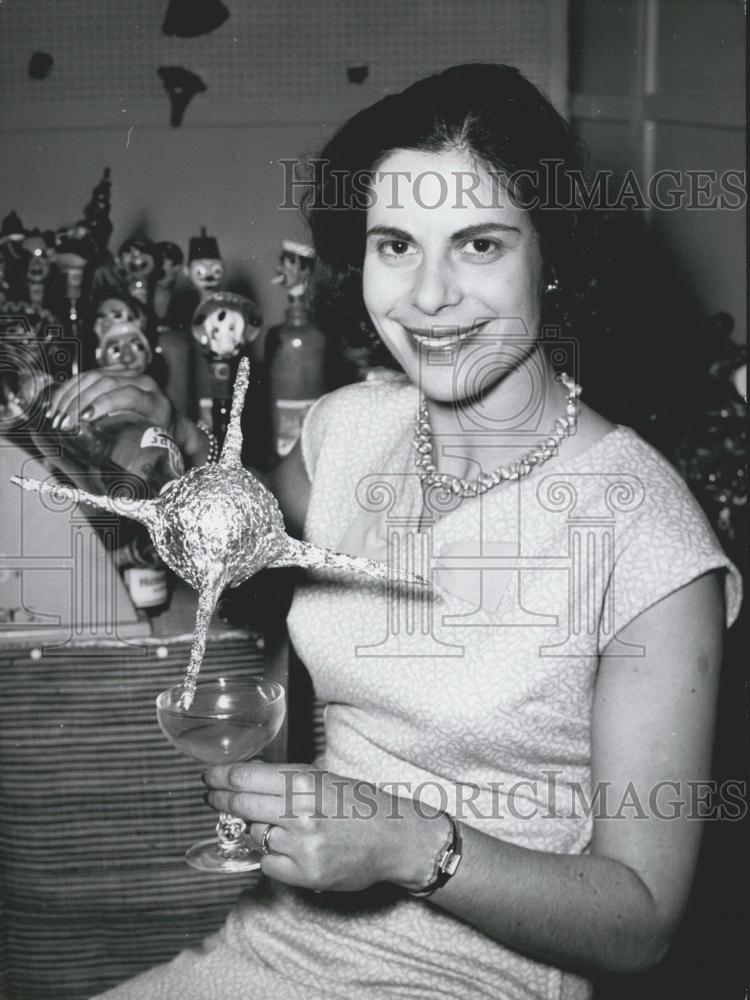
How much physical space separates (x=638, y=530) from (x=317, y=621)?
1.08 feet

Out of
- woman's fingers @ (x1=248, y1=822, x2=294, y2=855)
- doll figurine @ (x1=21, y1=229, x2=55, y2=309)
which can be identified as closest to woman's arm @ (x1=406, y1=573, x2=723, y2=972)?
woman's fingers @ (x1=248, y1=822, x2=294, y2=855)

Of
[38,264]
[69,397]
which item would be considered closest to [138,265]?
[38,264]

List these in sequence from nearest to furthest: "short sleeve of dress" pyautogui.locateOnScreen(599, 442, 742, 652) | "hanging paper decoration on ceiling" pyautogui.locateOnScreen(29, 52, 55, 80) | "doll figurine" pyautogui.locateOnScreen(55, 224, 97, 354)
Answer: "short sleeve of dress" pyautogui.locateOnScreen(599, 442, 742, 652) < "doll figurine" pyautogui.locateOnScreen(55, 224, 97, 354) < "hanging paper decoration on ceiling" pyautogui.locateOnScreen(29, 52, 55, 80)

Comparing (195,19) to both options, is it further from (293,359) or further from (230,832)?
(230,832)

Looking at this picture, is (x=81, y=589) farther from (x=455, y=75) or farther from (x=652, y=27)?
(x=652, y=27)

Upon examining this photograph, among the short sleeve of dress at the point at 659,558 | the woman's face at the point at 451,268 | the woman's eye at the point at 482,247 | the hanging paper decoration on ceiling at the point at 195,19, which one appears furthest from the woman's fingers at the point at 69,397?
the hanging paper decoration on ceiling at the point at 195,19

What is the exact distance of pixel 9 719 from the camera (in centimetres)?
114

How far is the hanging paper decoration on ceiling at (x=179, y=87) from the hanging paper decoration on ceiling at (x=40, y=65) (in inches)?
7.5

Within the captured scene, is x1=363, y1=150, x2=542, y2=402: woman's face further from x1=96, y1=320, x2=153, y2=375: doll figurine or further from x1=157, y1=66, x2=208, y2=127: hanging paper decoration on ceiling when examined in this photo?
x1=157, y1=66, x2=208, y2=127: hanging paper decoration on ceiling

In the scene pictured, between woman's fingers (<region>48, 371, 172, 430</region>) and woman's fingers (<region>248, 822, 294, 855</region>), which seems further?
woman's fingers (<region>48, 371, 172, 430</region>)

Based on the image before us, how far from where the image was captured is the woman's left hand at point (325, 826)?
0.71 m

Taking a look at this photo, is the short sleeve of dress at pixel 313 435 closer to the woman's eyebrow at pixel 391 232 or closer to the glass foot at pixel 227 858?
the woman's eyebrow at pixel 391 232

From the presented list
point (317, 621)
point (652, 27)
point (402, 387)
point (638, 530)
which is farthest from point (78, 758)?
point (652, 27)

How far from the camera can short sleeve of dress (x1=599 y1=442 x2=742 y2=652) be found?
81cm
